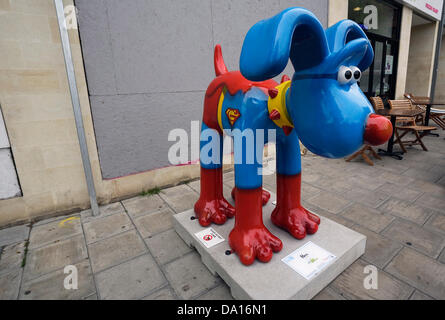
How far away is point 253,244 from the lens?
1779 mm

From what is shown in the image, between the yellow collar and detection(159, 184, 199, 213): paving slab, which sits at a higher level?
the yellow collar

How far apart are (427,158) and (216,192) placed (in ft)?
14.3

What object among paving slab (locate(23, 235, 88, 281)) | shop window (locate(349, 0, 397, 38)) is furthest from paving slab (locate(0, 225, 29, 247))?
shop window (locate(349, 0, 397, 38))

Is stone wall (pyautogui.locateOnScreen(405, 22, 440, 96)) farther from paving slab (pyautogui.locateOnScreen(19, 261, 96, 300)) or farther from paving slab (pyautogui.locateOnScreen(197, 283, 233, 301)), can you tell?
paving slab (pyautogui.locateOnScreen(19, 261, 96, 300))

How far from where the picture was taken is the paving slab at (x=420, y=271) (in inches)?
68.2

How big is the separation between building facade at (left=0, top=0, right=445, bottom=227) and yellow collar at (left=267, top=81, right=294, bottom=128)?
2054 millimetres

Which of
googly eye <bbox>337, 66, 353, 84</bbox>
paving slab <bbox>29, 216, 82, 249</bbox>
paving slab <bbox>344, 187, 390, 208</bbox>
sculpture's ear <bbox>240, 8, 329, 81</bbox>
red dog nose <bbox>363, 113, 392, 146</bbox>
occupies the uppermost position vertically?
sculpture's ear <bbox>240, 8, 329, 81</bbox>

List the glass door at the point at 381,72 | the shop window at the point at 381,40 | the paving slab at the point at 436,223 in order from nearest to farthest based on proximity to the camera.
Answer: the paving slab at the point at 436,223 < the shop window at the point at 381,40 < the glass door at the point at 381,72

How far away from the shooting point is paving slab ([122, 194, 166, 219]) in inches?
116

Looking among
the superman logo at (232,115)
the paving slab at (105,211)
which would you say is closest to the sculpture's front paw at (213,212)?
the superman logo at (232,115)

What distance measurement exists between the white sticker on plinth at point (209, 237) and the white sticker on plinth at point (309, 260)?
526 mm

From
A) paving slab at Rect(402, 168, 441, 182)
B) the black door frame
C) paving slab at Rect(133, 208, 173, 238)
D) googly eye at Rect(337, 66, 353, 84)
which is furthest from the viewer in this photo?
the black door frame

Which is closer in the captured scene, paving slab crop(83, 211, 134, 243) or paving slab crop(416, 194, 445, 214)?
paving slab crop(83, 211, 134, 243)

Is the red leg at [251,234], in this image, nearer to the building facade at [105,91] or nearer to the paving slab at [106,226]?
the paving slab at [106,226]
